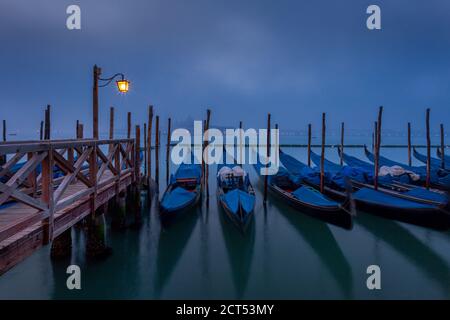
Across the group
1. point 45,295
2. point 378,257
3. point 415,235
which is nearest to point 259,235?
point 378,257

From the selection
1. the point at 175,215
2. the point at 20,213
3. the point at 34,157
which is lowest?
the point at 175,215

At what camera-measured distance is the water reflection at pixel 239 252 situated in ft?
17.3

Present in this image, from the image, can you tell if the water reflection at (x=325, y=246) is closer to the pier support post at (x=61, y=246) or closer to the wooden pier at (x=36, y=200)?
the wooden pier at (x=36, y=200)

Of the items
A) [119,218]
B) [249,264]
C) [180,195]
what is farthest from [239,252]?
[119,218]

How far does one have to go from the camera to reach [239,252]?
6.52 m

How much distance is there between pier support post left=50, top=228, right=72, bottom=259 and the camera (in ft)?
18.6

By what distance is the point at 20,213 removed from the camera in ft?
11.6

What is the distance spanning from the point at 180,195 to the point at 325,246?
456cm

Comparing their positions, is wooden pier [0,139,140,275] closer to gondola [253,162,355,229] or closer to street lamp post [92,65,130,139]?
street lamp post [92,65,130,139]

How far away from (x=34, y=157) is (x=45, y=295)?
3.34 m

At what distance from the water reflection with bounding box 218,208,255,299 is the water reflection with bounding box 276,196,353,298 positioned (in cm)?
162

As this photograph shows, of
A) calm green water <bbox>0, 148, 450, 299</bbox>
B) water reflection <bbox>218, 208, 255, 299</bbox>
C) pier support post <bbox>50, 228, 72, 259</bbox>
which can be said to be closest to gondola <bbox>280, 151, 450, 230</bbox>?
calm green water <bbox>0, 148, 450, 299</bbox>

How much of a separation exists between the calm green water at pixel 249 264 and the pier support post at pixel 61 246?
0.62 feet

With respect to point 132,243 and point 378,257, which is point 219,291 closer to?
point 132,243
